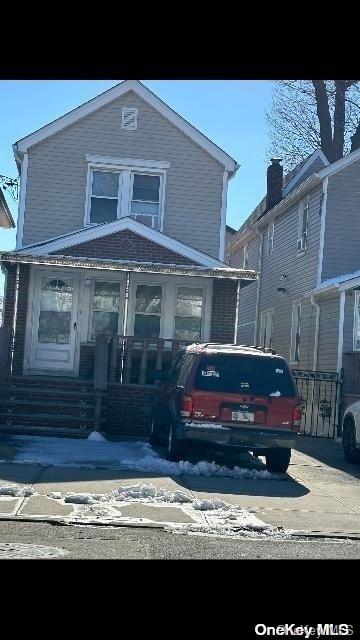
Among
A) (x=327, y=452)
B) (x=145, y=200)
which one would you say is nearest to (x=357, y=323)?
(x=327, y=452)

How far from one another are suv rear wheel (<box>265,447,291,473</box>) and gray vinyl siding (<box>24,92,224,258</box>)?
9760 millimetres

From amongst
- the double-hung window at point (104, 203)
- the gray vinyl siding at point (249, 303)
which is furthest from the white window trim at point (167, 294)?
the gray vinyl siding at point (249, 303)

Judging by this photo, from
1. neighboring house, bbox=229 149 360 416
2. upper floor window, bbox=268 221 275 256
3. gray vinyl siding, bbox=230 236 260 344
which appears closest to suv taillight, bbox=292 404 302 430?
neighboring house, bbox=229 149 360 416

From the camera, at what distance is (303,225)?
2692cm

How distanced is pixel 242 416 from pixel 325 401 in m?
8.39

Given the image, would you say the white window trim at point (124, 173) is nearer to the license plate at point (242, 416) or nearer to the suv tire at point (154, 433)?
the suv tire at point (154, 433)

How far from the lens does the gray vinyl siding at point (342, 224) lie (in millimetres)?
24469

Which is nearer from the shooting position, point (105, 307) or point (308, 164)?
point (105, 307)

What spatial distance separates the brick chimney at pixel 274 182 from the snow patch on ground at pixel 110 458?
56.4ft

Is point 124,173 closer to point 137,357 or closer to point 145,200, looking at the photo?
point 145,200
